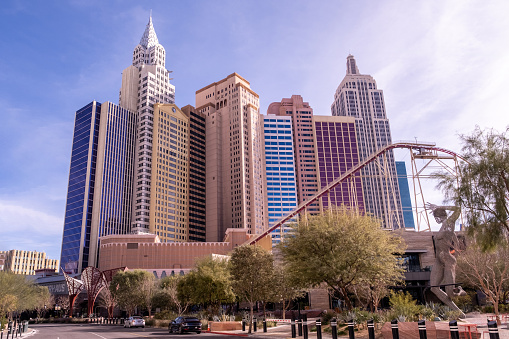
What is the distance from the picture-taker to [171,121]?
559 feet

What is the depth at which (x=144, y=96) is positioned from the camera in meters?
172

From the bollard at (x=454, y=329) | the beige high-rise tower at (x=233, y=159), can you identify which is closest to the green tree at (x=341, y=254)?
the bollard at (x=454, y=329)

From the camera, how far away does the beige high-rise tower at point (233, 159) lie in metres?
171

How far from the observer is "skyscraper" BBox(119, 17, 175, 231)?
15588cm

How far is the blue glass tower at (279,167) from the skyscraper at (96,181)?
65.0 metres

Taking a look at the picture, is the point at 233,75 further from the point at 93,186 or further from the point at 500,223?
the point at 500,223

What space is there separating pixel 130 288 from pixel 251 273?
41268 millimetres

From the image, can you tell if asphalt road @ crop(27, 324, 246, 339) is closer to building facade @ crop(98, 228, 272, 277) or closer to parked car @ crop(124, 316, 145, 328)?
parked car @ crop(124, 316, 145, 328)

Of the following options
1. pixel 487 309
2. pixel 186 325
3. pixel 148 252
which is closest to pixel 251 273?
pixel 186 325

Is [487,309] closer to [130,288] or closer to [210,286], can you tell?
[210,286]

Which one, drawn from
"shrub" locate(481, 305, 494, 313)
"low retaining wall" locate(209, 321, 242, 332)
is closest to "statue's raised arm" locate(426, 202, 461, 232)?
"shrub" locate(481, 305, 494, 313)

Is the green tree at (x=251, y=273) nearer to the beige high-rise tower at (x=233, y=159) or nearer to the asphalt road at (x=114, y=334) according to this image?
the asphalt road at (x=114, y=334)

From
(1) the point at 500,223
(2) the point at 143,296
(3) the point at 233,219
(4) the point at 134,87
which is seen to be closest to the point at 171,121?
(4) the point at 134,87

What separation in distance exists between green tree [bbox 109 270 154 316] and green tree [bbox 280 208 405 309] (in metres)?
42.6
